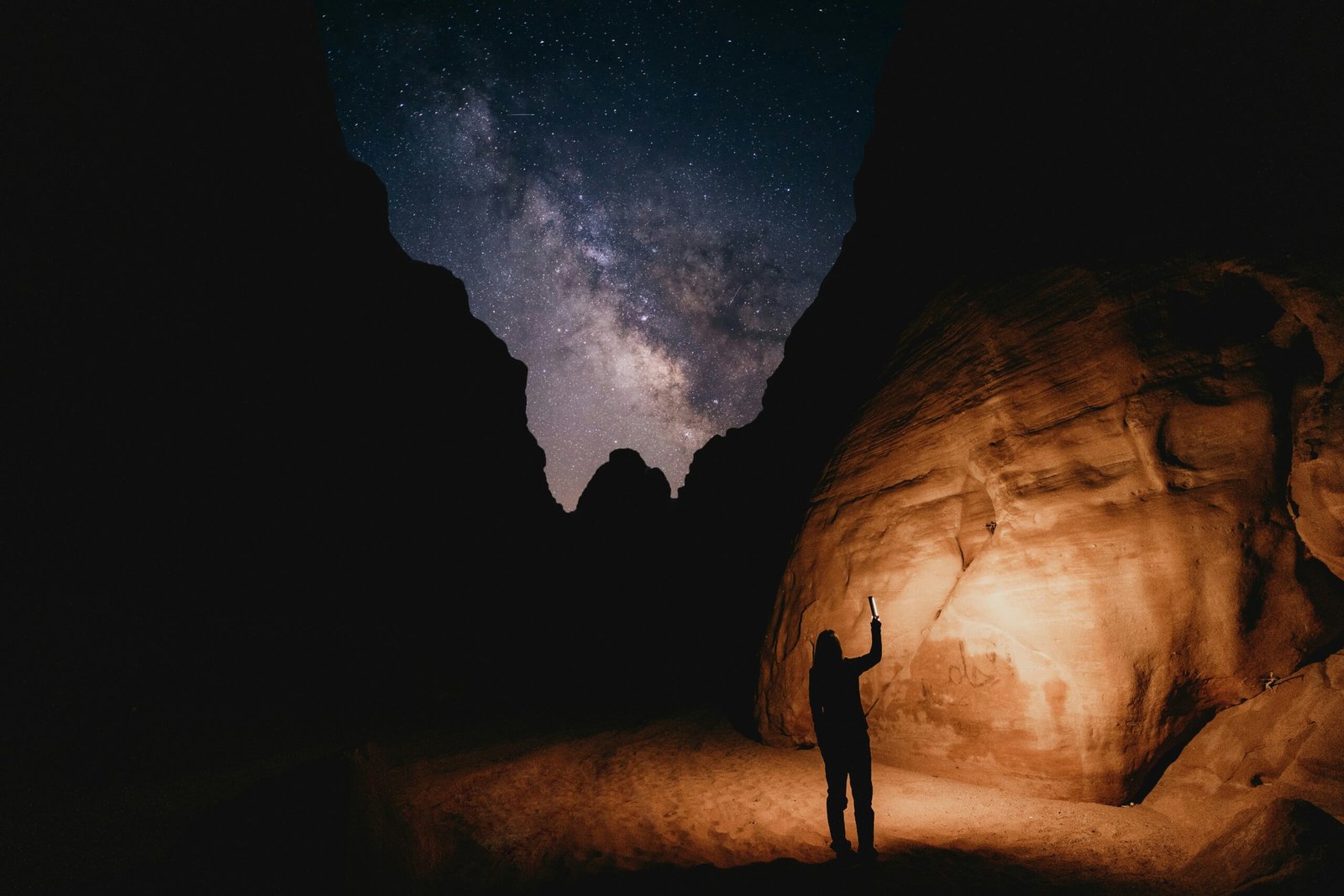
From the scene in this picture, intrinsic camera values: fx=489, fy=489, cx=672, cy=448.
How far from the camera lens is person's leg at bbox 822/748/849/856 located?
423cm

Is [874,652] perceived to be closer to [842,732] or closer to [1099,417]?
[842,732]

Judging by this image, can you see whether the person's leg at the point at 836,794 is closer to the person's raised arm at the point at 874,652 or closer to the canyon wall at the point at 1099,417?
the person's raised arm at the point at 874,652

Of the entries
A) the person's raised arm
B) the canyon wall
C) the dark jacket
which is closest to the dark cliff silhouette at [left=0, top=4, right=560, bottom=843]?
the dark jacket

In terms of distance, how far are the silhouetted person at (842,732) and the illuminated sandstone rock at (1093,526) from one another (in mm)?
2972

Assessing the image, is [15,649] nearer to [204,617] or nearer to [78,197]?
[204,617]

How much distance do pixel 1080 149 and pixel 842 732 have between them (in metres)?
7.96

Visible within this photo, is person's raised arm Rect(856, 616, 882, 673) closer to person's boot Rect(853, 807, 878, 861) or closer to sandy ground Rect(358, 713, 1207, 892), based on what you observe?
person's boot Rect(853, 807, 878, 861)

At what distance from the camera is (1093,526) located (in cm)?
565

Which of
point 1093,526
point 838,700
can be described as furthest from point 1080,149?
point 838,700

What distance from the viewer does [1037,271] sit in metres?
6.55

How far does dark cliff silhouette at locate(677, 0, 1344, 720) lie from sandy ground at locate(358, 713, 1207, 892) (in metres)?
3.60

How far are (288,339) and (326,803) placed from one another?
23.5m

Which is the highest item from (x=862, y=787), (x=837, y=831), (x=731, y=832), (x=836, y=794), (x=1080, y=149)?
(x=1080, y=149)

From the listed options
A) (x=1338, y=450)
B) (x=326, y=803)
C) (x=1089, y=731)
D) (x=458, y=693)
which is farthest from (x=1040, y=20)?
(x=458, y=693)
